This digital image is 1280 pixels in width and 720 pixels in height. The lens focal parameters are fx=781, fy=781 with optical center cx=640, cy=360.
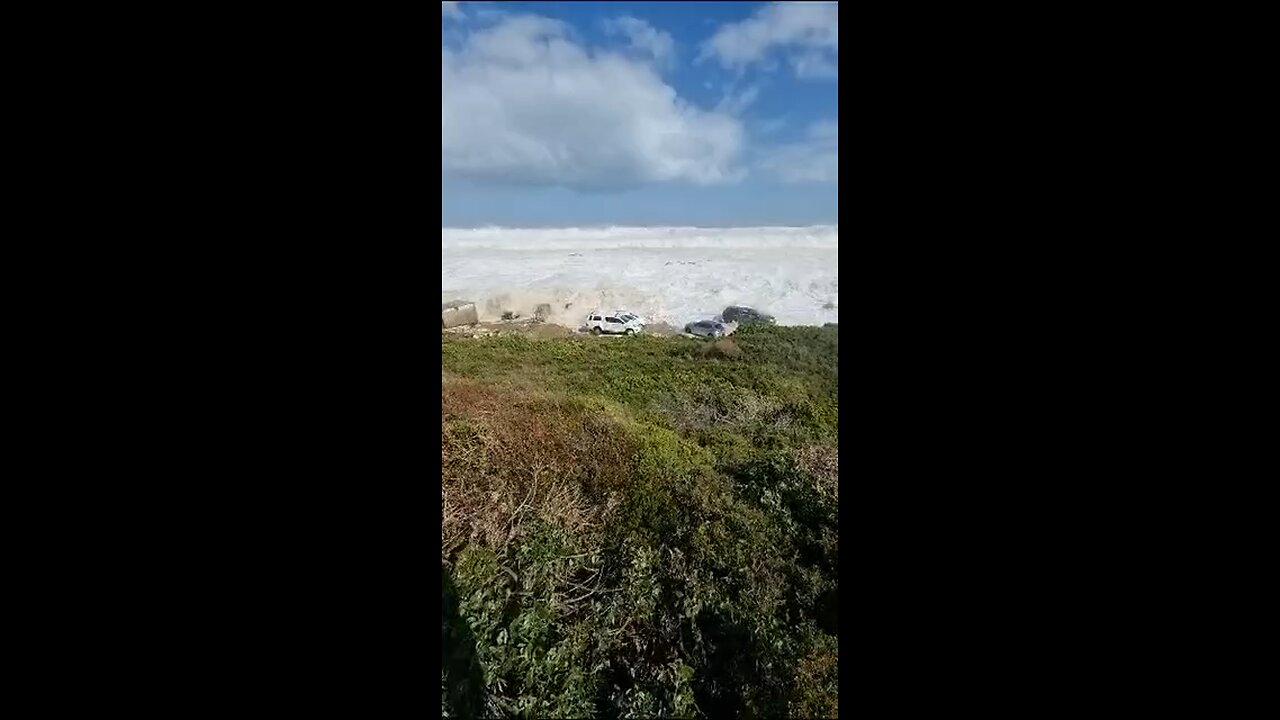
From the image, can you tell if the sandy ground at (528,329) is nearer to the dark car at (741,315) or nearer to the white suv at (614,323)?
the white suv at (614,323)

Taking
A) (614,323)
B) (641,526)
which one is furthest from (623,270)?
(641,526)

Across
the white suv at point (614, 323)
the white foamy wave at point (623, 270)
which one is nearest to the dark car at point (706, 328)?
the white foamy wave at point (623, 270)

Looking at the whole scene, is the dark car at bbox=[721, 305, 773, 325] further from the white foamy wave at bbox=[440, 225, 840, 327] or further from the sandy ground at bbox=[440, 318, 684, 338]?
the sandy ground at bbox=[440, 318, 684, 338]

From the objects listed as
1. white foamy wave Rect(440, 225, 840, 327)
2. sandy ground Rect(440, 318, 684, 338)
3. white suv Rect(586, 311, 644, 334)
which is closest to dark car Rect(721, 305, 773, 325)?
white foamy wave Rect(440, 225, 840, 327)

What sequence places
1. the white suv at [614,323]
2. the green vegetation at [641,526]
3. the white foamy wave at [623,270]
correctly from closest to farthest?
the green vegetation at [641,526] < the white foamy wave at [623,270] < the white suv at [614,323]

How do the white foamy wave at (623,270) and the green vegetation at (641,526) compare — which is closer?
the green vegetation at (641,526)
